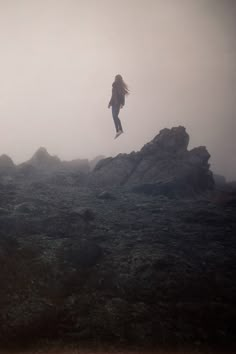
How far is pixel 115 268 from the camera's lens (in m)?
11.7

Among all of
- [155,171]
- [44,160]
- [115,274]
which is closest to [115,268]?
[115,274]

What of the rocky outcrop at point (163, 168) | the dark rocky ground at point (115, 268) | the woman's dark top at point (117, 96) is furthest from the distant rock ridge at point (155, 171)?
the woman's dark top at point (117, 96)

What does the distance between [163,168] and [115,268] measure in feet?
52.6

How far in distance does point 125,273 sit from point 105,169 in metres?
16.4

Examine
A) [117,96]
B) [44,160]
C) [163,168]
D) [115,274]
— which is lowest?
[115,274]

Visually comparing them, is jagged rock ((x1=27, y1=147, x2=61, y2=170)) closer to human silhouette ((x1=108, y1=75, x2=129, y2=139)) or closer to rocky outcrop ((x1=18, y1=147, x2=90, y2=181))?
rocky outcrop ((x1=18, y1=147, x2=90, y2=181))

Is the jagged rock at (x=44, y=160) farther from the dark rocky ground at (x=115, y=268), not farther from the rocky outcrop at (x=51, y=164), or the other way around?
the dark rocky ground at (x=115, y=268)

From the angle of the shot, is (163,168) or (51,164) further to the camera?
(51,164)

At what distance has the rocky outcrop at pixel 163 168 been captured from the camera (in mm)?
24391

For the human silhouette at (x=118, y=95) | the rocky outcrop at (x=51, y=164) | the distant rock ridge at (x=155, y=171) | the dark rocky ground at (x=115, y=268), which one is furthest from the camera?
the rocky outcrop at (x=51, y=164)

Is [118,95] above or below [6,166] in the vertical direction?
above

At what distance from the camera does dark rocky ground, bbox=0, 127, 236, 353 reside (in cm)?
848

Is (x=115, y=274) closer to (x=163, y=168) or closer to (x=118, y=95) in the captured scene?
(x=163, y=168)

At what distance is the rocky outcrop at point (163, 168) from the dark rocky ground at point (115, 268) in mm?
2319
